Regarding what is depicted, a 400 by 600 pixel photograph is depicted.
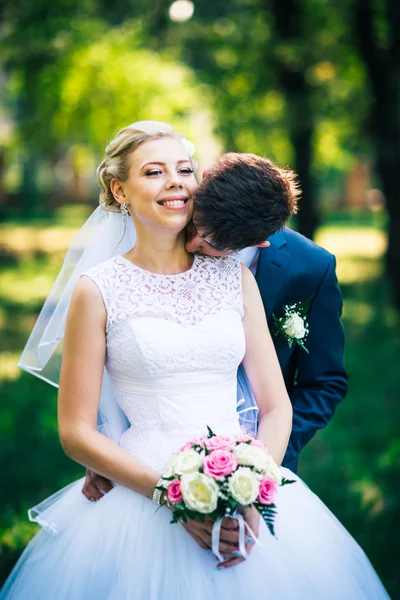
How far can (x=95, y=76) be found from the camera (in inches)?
560

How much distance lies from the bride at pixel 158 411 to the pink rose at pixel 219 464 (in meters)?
0.27

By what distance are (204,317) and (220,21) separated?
34.8 feet

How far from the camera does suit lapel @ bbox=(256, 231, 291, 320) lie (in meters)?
3.23

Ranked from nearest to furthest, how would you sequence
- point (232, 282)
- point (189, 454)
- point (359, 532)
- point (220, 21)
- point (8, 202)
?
point (189, 454) → point (232, 282) → point (359, 532) → point (220, 21) → point (8, 202)

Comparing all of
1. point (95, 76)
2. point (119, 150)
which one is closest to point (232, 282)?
point (119, 150)

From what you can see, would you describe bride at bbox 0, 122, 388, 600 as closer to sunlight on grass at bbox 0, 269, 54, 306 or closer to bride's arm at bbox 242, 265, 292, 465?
bride's arm at bbox 242, 265, 292, 465

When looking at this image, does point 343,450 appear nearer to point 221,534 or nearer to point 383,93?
point 221,534

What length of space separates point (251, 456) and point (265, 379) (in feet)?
1.88

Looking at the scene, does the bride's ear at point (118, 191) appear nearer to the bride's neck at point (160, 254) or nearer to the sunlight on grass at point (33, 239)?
the bride's neck at point (160, 254)

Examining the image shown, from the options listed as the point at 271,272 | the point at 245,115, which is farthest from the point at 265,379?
the point at 245,115

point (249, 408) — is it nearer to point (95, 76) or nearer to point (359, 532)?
point (359, 532)

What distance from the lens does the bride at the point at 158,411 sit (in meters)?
2.60

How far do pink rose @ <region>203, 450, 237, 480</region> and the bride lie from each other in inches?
10.7

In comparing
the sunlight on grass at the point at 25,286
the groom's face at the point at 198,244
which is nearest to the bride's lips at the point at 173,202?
the groom's face at the point at 198,244
